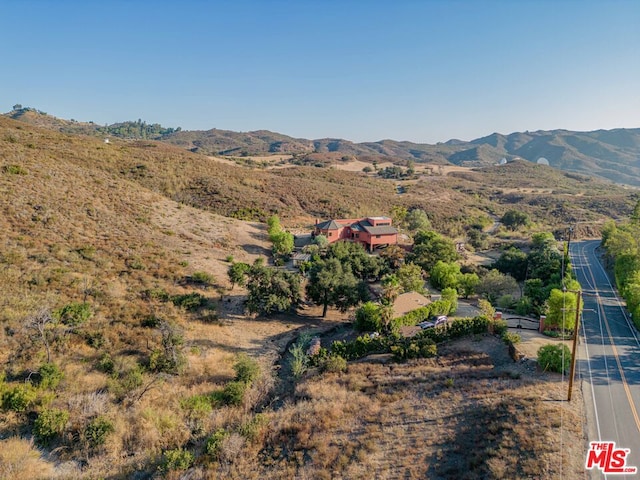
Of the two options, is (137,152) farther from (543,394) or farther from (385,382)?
(543,394)

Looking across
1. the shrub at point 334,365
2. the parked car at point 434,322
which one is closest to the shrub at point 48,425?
the shrub at point 334,365

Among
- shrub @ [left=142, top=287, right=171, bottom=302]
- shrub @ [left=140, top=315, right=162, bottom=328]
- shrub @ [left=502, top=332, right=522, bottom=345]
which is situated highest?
shrub @ [left=142, top=287, right=171, bottom=302]

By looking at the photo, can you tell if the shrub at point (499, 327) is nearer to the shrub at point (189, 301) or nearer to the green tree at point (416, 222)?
the shrub at point (189, 301)

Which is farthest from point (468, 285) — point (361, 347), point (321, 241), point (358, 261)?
point (321, 241)

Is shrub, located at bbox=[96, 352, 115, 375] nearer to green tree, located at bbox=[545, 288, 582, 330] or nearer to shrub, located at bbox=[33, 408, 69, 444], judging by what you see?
shrub, located at bbox=[33, 408, 69, 444]

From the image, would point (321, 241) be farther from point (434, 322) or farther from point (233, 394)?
point (233, 394)

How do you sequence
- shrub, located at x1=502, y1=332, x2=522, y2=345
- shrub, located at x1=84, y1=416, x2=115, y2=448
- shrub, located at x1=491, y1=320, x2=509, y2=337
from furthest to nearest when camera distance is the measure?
shrub, located at x1=491, y1=320, x2=509, y2=337
shrub, located at x1=502, y1=332, x2=522, y2=345
shrub, located at x1=84, y1=416, x2=115, y2=448

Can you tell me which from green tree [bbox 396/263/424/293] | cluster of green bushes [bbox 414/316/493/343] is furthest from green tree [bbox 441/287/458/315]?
cluster of green bushes [bbox 414/316/493/343]
